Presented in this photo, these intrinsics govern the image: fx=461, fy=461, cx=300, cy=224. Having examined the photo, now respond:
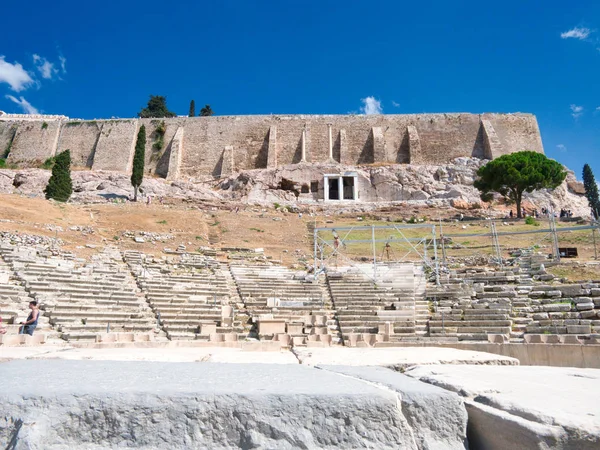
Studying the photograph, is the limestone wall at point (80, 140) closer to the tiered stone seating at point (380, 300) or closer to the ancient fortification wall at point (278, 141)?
the ancient fortification wall at point (278, 141)

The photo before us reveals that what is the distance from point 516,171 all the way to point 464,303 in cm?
2377

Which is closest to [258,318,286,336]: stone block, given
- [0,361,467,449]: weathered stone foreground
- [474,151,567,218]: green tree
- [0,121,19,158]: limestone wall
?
[0,361,467,449]: weathered stone foreground

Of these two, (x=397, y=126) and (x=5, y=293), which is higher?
(x=397, y=126)

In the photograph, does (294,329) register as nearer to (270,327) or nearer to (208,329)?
(270,327)

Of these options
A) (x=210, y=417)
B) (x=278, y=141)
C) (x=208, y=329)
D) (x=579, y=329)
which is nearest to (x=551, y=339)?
(x=579, y=329)

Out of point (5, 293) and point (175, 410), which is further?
point (5, 293)

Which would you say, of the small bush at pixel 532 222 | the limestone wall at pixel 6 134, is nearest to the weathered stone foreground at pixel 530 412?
the small bush at pixel 532 222

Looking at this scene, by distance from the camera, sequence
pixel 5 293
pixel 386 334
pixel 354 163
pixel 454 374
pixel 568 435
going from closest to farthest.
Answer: pixel 568 435
pixel 454 374
pixel 386 334
pixel 5 293
pixel 354 163

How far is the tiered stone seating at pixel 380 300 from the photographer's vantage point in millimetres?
12023

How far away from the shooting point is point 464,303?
12883 millimetres

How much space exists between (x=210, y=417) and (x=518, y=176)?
35.5 metres

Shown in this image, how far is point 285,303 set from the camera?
46.8 feet

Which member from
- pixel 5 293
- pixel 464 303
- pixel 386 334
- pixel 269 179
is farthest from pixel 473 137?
pixel 5 293

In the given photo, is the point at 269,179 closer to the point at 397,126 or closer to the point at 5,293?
the point at 397,126
